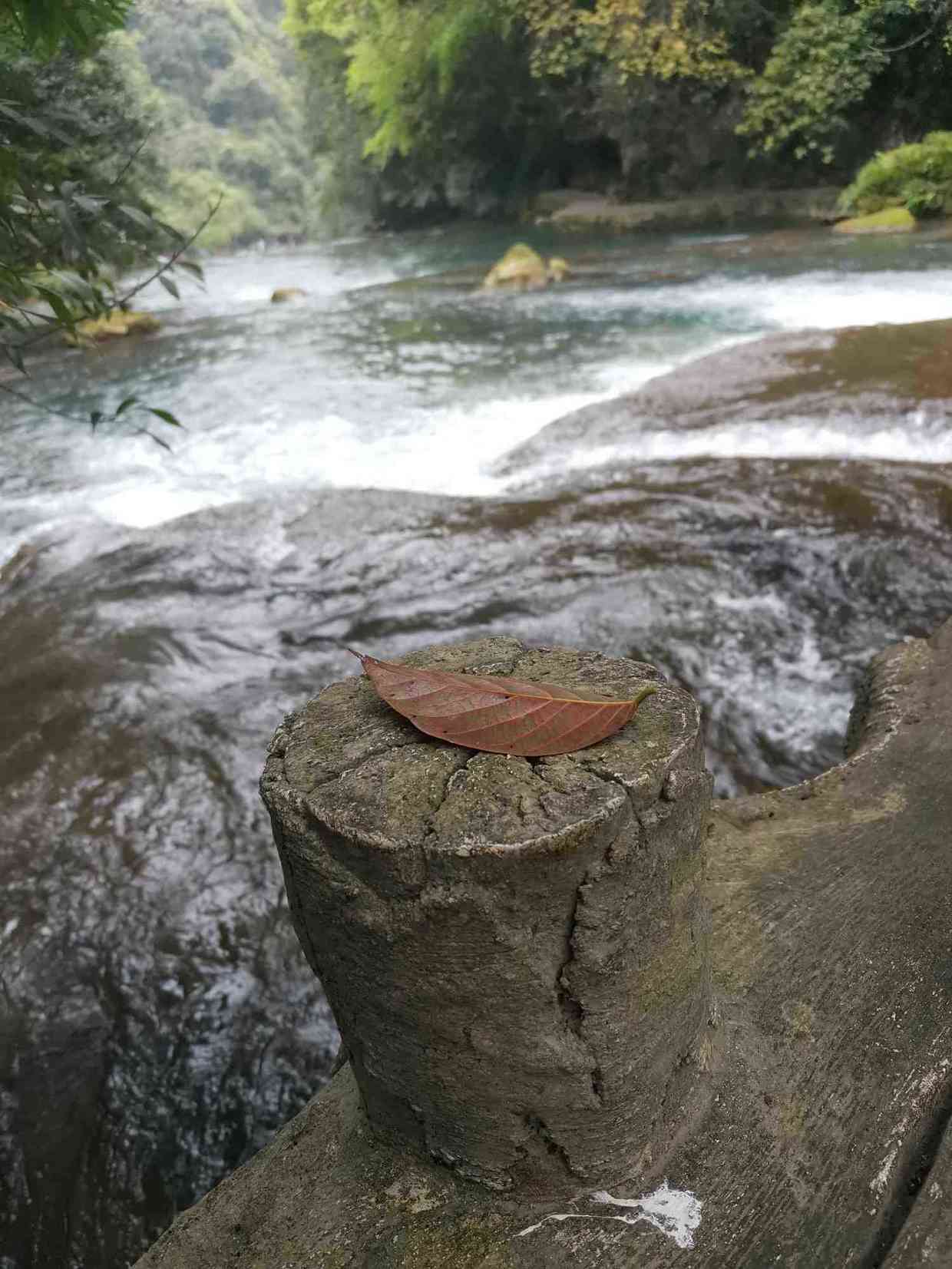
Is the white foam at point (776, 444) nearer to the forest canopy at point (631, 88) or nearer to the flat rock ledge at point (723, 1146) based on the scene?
the flat rock ledge at point (723, 1146)

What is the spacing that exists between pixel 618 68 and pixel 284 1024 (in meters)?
20.9

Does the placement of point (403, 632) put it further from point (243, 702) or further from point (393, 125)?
point (393, 125)

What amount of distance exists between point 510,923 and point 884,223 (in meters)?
15.7

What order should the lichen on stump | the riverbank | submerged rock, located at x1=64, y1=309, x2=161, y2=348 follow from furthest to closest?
the riverbank, submerged rock, located at x1=64, y1=309, x2=161, y2=348, the lichen on stump

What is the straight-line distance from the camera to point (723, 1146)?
48.8 inches

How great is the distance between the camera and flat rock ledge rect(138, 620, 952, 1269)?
1114 millimetres

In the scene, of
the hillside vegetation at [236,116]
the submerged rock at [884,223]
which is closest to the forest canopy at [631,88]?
the submerged rock at [884,223]

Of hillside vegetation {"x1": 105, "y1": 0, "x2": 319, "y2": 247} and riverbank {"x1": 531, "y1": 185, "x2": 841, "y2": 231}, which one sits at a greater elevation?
hillside vegetation {"x1": 105, "y1": 0, "x2": 319, "y2": 247}

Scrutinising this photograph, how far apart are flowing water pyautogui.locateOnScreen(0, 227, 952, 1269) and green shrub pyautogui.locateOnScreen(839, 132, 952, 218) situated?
22.1 ft

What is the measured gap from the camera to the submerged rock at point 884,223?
13430mm

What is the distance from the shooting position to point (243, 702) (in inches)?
136

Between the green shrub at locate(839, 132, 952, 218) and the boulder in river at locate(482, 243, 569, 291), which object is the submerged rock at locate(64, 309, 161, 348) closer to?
the boulder in river at locate(482, 243, 569, 291)

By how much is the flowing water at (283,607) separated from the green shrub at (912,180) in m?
6.74

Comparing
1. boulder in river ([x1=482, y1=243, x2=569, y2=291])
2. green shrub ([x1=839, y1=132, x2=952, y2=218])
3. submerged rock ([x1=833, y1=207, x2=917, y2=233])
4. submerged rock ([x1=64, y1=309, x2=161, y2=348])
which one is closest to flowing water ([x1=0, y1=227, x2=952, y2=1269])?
submerged rock ([x1=64, y1=309, x2=161, y2=348])
